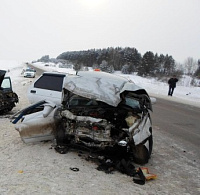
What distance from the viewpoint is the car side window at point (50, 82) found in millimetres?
7912

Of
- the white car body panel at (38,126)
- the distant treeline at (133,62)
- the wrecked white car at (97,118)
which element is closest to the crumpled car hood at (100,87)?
the wrecked white car at (97,118)

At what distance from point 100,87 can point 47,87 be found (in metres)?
3.40

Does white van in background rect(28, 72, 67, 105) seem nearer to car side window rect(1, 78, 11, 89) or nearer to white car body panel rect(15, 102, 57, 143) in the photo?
car side window rect(1, 78, 11, 89)

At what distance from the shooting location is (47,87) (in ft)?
26.0

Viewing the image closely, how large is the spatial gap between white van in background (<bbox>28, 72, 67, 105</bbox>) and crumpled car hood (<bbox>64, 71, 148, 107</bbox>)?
2.39 m

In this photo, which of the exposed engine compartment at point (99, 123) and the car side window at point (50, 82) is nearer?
the exposed engine compartment at point (99, 123)

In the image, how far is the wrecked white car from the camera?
15.3 ft

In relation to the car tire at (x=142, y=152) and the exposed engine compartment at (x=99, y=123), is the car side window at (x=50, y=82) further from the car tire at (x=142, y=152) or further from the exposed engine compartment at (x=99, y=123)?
the car tire at (x=142, y=152)

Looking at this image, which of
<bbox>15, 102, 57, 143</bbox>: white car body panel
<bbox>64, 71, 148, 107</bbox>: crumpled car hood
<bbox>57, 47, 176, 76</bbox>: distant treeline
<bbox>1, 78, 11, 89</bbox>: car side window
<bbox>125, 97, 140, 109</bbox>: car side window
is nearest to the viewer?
<bbox>64, 71, 148, 107</bbox>: crumpled car hood

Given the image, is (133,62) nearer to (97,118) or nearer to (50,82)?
(50,82)

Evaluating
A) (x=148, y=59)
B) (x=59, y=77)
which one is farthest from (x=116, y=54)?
(x=59, y=77)

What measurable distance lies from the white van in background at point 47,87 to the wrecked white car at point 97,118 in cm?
202

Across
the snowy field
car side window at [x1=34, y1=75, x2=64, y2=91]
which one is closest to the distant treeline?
car side window at [x1=34, y1=75, x2=64, y2=91]

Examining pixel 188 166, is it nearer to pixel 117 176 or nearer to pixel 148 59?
pixel 117 176
